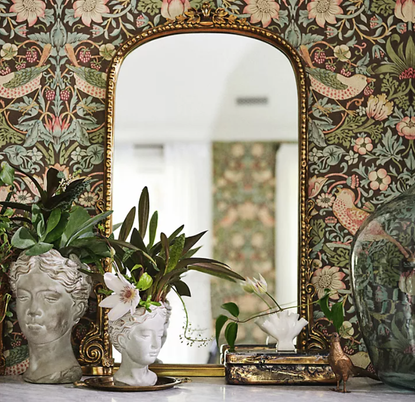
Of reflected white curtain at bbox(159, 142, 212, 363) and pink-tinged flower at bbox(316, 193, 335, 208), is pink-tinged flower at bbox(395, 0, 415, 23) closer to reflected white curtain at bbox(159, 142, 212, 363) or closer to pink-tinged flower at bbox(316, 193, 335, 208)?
pink-tinged flower at bbox(316, 193, 335, 208)

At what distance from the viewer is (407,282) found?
58.6 inches

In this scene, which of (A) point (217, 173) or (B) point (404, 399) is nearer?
(B) point (404, 399)

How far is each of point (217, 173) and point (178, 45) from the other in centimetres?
40

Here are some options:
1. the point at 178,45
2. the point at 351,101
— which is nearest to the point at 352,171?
the point at 351,101

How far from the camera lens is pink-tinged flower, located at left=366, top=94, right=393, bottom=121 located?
183cm

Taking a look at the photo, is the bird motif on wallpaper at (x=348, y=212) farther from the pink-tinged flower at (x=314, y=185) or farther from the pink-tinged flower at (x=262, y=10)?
the pink-tinged flower at (x=262, y=10)

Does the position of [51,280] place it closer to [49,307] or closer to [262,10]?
[49,307]

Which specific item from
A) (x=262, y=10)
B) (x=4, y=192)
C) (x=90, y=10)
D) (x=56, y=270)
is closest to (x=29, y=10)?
(x=90, y=10)

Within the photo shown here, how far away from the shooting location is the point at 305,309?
69.2 inches

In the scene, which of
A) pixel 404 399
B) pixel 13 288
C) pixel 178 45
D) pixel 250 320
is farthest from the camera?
pixel 178 45

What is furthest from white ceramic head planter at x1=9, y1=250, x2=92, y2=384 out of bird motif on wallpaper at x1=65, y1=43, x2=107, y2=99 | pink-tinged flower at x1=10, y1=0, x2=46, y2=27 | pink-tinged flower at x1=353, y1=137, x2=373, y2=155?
pink-tinged flower at x1=353, y1=137, x2=373, y2=155

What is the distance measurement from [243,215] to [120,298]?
49 cm

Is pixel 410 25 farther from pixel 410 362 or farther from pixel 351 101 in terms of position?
pixel 410 362

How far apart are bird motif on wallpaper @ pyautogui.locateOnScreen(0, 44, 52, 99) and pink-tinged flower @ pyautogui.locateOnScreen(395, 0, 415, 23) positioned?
1.07 meters
